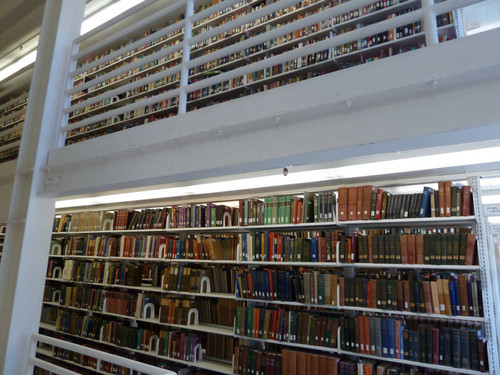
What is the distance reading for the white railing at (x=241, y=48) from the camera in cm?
155

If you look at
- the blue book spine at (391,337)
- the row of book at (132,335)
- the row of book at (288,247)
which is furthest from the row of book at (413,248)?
the row of book at (132,335)

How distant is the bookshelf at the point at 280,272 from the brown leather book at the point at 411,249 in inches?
0.8

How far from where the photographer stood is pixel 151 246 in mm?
4320

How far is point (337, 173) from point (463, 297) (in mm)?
1334

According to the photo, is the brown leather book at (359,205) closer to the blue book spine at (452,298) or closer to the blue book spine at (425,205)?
the blue book spine at (425,205)

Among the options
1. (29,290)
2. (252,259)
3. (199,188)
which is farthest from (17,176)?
(252,259)

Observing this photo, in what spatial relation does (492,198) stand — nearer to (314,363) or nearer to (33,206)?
(314,363)

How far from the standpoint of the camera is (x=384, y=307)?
2.79 meters

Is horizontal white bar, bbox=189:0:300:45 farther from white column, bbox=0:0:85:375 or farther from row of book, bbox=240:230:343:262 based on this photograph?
row of book, bbox=240:230:343:262

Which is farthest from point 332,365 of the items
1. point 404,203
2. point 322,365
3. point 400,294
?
point 404,203

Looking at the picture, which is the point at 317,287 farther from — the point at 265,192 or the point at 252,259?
the point at 265,192

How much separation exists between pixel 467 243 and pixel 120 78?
14.7 feet

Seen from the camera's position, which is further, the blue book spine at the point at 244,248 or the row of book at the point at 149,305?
the row of book at the point at 149,305

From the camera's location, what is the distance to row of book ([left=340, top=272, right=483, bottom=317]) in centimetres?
254
